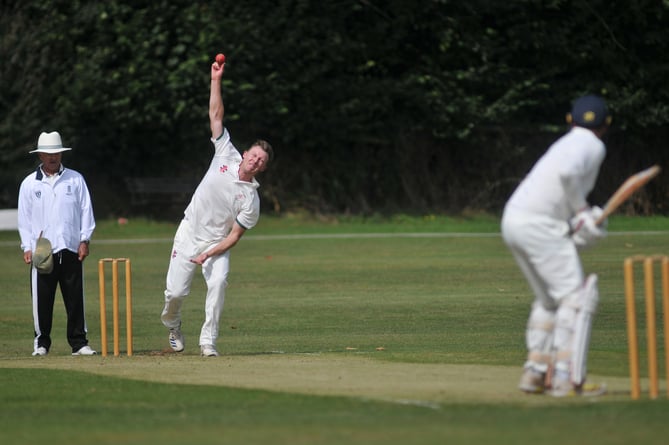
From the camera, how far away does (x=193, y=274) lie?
33.7 ft

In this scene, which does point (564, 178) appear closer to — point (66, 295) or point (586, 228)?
point (586, 228)

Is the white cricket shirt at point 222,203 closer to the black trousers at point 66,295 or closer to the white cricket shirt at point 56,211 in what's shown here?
the white cricket shirt at point 56,211

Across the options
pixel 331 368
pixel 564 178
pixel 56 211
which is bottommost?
pixel 331 368

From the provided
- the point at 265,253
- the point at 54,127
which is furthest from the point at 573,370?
the point at 54,127

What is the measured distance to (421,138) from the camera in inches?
1244

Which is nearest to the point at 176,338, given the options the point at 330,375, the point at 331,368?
the point at 331,368

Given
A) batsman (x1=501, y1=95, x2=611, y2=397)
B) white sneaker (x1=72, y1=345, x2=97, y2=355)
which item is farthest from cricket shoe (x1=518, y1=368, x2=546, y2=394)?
white sneaker (x1=72, y1=345, x2=97, y2=355)

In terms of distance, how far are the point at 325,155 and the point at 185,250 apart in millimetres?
21088

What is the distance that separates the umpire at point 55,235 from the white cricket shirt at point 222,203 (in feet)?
4.29

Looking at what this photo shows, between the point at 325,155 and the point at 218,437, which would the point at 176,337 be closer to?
the point at 218,437

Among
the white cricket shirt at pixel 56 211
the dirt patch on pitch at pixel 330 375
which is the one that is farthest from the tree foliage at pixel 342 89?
the dirt patch on pitch at pixel 330 375

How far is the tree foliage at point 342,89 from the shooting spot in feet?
95.0

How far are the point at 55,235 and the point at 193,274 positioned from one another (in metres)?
1.44

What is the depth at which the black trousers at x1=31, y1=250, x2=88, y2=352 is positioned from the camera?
11.0m
